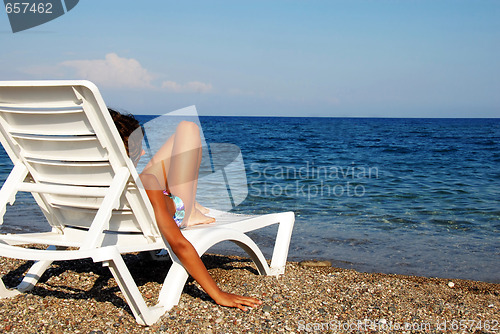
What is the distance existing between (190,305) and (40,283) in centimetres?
152

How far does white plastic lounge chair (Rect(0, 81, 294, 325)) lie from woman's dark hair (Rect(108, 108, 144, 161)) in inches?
10.7

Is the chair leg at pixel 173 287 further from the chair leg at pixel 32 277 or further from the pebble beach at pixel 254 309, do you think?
the chair leg at pixel 32 277

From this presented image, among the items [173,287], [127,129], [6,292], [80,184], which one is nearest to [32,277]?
[6,292]

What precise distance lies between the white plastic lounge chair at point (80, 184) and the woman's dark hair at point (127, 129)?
0.89 ft

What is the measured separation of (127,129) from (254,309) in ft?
5.32

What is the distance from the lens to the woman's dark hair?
3.14 metres

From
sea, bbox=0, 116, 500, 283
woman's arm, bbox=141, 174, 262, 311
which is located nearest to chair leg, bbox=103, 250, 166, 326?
woman's arm, bbox=141, 174, 262, 311

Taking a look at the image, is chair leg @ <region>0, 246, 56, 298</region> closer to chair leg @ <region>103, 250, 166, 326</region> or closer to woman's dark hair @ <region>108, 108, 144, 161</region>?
chair leg @ <region>103, 250, 166, 326</region>

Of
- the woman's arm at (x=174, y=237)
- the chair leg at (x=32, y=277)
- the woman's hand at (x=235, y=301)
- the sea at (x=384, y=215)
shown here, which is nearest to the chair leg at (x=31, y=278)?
the chair leg at (x=32, y=277)

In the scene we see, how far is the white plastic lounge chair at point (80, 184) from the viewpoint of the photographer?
2.64 metres

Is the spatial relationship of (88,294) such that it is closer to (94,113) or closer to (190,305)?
(190,305)

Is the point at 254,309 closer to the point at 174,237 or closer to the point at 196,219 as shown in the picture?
the point at 174,237

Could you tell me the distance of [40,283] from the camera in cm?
385

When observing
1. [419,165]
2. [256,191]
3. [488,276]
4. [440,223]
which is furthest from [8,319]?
[419,165]
